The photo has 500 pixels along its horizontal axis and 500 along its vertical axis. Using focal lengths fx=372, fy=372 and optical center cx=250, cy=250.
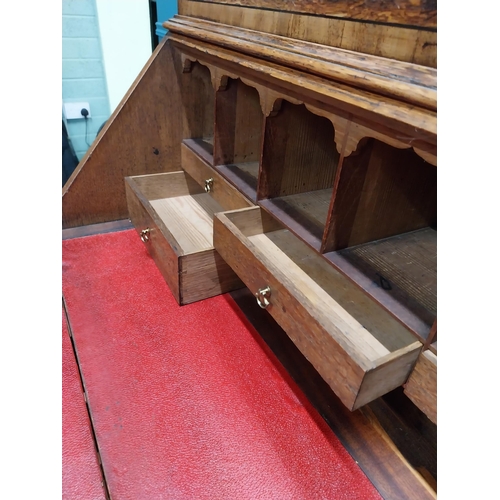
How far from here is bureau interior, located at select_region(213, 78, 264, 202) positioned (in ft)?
3.20

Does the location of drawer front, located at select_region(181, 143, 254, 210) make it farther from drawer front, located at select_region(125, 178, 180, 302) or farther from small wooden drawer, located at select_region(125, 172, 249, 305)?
drawer front, located at select_region(125, 178, 180, 302)

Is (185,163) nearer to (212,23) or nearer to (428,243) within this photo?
(212,23)

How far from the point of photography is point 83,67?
5.95ft

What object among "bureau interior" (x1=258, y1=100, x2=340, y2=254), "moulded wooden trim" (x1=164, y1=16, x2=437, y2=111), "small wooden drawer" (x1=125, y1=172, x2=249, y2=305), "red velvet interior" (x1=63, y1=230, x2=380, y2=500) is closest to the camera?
"moulded wooden trim" (x1=164, y1=16, x2=437, y2=111)

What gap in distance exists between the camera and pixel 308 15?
2.12 feet

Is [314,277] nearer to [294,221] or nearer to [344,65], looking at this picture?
[294,221]

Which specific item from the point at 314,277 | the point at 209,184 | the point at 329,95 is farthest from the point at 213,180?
the point at 329,95

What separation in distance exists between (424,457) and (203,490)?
1.41ft

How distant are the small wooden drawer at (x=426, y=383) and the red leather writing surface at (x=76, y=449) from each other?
0.56 meters

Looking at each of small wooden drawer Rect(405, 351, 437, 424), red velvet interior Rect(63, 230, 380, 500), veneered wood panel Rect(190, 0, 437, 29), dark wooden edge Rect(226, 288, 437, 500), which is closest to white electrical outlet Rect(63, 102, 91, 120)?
red velvet interior Rect(63, 230, 380, 500)

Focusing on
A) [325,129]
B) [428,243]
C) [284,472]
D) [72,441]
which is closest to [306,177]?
[325,129]

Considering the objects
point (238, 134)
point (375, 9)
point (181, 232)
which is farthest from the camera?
point (181, 232)

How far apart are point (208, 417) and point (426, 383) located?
0.43 m

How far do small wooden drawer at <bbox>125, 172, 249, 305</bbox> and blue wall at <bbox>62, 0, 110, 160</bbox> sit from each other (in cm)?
95
